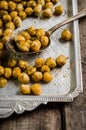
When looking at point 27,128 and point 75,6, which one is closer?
point 27,128

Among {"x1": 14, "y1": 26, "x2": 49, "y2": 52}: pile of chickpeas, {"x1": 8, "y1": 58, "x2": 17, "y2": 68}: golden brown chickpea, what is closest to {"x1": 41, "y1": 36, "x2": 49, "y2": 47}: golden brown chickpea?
{"x1": 14, "y1": 26, "x2": 49, "y2": 52}: pile of chickpeas

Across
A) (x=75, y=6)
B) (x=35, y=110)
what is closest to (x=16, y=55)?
(x=35, y=110)

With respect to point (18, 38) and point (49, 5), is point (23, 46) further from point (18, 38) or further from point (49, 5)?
point (49, 5)

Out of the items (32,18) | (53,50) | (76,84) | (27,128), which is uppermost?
(32,18)

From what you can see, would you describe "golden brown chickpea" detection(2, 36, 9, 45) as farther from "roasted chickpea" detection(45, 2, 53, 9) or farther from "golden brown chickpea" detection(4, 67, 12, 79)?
"roasted chickpea" detection(45, 2, 53, 9)

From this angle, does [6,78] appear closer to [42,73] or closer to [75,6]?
[42,73]

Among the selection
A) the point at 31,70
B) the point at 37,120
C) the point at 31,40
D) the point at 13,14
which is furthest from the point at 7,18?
the point at 37,120

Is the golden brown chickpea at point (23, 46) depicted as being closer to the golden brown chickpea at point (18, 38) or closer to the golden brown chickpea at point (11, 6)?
the golden brown chickpea at point (18, 38)
